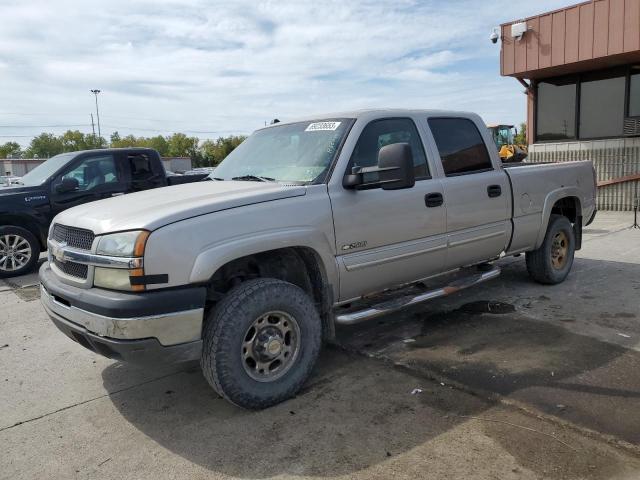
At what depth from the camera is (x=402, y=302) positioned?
4.26m

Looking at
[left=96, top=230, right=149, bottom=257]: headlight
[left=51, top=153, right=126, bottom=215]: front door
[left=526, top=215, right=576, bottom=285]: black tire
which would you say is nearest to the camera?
[left=96, top=230, right=149, bottom=257]: headlight

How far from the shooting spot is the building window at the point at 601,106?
12.5 m

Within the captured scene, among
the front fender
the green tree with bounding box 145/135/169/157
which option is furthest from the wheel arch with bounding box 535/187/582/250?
the green tree with bounding box 145/135/169/157

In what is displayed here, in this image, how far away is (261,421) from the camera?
328 centimetres

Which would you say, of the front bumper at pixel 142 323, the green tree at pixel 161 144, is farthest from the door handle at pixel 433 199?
the green tree at pixel 161 144

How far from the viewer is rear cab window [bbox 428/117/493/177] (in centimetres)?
471

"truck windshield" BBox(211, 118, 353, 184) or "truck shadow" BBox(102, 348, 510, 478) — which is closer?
"truck shadow" BBox(102, 348, 510, 478)

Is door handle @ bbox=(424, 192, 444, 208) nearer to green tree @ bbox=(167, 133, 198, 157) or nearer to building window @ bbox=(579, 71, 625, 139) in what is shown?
building window @ bbox=(579, 71, 625, 139)

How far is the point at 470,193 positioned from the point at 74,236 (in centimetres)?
324

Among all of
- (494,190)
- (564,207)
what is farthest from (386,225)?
(564,207)

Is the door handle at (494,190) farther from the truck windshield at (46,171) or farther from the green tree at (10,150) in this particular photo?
the green tree at (10,150)

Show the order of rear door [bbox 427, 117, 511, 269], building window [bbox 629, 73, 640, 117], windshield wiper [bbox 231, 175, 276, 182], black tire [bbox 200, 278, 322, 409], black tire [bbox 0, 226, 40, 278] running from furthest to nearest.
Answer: building window [bbox 629, 73, 640, 117] → black tire [bbox 0, 226, 40, 278] → rear door [bbox 427, 117, 511, 269] → windshield wiper [bbox 231, 175, 276, 182] → black tire [bbox 200, 278, 322, 409]

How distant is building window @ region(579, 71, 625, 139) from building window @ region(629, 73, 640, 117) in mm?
172

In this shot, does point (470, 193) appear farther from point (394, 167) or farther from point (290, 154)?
point (290, 154)
